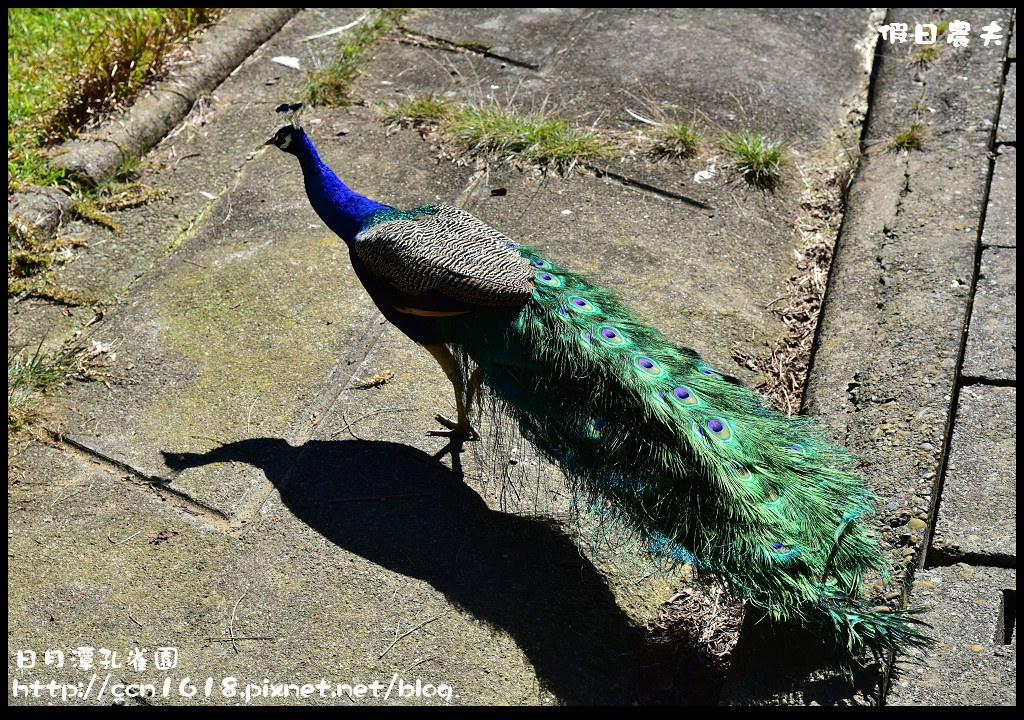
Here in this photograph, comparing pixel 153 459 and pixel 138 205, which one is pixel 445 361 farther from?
pixel 138 205

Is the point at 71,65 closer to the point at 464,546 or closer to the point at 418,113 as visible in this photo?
the point at 418,113

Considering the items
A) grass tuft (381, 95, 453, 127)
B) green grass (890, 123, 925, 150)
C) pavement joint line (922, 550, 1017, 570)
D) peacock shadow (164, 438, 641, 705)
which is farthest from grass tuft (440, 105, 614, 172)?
pavement joint line (922, 550, 1017, 570)

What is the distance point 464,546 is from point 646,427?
90 centimetres

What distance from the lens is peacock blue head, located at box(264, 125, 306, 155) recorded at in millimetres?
4055

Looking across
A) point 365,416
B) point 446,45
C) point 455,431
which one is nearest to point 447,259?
point 455,431

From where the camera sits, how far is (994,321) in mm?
4270

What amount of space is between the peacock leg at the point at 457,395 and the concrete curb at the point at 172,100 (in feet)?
8.54

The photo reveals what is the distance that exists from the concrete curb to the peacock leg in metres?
2.60

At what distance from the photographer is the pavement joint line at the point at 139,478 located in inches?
146

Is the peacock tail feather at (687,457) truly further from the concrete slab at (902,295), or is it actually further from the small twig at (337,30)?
the small twig at (337,30)

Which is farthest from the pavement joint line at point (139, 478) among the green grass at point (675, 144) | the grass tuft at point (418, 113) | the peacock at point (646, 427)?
the green grass at point (675, 144)

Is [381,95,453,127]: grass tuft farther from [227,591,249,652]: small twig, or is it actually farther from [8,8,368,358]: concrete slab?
[227,591,249,652]: small twig
